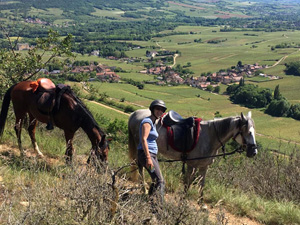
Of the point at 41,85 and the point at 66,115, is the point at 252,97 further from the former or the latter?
the point at 66,115

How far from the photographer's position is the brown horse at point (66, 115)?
15.1 ft

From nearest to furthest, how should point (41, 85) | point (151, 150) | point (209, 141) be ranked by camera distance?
1. point (151, 150)
2. point (209, 141)
3. point (41, 85)

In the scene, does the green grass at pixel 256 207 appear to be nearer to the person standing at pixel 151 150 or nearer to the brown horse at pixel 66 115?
the person standing at pixel 151 150

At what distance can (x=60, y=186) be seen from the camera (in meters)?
2.73

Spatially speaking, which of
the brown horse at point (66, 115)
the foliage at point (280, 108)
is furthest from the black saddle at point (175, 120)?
the foliage at point (280, 108)

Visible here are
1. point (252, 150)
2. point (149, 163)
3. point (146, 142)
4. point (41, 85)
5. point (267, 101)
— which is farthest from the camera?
point (267, 101)

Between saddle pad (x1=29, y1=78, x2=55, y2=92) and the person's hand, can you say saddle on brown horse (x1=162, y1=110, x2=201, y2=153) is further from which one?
saddle pad (x1=29, y1=78, x2=55, y2=92)

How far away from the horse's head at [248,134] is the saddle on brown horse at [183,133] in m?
0.68

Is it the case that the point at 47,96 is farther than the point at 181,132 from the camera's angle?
Yes

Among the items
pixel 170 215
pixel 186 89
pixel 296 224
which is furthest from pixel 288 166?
pixel 186 89

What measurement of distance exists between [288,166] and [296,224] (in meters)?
2.08

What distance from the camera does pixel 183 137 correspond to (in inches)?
185

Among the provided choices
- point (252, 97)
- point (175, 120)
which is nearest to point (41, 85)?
point (175, 120)

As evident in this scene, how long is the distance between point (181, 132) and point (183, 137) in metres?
0.09
